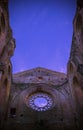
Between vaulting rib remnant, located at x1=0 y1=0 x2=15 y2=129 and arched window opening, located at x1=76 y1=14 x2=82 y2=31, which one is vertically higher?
arched window opening, located at x1=76 y1=14 x2=82 y2=31

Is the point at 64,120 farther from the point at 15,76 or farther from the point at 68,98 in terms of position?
the point at 15,76

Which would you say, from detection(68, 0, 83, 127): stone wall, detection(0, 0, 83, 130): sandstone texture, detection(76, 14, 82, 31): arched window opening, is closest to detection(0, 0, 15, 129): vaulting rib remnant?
detection(0, 0, 83, 130): sandstone texture

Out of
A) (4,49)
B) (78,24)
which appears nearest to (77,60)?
(78,24)

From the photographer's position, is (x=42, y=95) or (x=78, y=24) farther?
(x=42, y=95)

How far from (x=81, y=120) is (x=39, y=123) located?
276cm

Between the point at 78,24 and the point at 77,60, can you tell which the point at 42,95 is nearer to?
the point at 77,60

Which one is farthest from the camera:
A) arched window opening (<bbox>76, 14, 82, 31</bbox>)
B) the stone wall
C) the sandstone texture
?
arched window opening (<bbox>76, 14, 82, 31</bbox>)

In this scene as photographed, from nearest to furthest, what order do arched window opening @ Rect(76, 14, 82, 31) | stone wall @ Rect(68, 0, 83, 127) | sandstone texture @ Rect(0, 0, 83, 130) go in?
sandstone texture @ Rect(0, 0, 83, 130), stone wall @ Rect(68, 0, 83, 127), arched window opening @ Rect(76, 14, 82, 31)

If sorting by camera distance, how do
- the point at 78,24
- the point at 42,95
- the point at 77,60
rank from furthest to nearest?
→ the point at 42,95 < the point at 78,24 < the point at 77,60

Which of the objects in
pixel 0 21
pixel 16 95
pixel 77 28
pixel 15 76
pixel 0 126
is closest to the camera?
pixel 0 126

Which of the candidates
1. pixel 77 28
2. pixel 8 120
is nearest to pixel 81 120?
pixel 8 120

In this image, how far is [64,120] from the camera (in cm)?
1369

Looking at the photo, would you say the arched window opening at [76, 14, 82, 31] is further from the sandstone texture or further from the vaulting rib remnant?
the vaulting rib remnant

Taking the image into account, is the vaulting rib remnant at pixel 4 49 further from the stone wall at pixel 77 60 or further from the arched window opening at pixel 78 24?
the arched window opening at pixel 78 24
